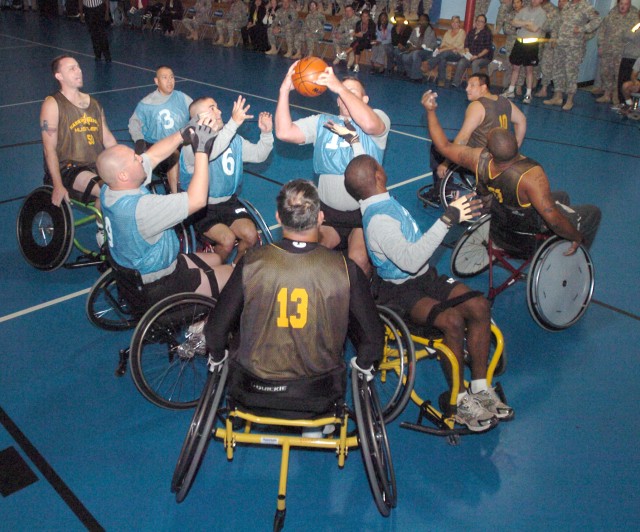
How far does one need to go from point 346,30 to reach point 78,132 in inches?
416

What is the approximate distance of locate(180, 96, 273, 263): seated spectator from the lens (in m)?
4.20

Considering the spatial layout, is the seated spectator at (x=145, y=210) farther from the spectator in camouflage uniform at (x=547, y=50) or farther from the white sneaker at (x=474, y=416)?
the spectator in camouflage uniform at (x=547, y=50)

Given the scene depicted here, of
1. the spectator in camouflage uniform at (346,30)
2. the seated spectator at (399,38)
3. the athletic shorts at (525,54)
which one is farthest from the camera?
the spectator in camouflage uniform at (346,30)

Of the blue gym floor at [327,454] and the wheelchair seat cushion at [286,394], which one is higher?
the wheelchair seat cushion at [286,394]

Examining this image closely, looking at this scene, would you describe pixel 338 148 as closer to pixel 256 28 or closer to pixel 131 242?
pixel 131 242

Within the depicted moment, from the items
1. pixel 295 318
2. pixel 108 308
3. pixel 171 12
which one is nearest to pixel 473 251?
pixel 295 318

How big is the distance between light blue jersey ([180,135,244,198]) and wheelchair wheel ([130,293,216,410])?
42.0 inches

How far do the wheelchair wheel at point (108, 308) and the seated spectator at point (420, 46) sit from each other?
1022 cm

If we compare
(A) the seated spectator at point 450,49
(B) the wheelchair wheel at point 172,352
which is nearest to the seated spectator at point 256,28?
(A) the seated spectator at point 450,49

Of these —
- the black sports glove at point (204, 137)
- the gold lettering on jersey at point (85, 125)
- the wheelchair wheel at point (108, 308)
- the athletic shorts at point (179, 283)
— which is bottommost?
the wheelchair wheel at point (108, 308)

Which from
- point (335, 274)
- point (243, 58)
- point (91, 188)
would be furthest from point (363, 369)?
point (243, 58)

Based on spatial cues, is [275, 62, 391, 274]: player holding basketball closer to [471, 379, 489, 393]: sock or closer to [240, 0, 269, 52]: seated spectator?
[471, 379, 489, 393]: sock

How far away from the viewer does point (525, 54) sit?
10.9 m

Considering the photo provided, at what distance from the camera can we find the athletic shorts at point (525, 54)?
35.7 ft
